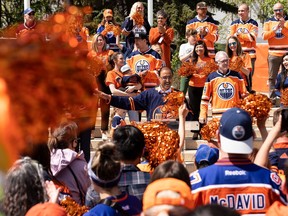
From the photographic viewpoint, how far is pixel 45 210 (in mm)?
3949

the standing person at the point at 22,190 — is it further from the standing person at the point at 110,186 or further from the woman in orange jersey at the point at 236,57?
the woman in orange jersey at the point at 236,57

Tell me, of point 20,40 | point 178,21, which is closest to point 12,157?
point 20,40

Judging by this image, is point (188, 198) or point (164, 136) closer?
point (188, 198)

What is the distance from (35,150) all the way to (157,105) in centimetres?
420

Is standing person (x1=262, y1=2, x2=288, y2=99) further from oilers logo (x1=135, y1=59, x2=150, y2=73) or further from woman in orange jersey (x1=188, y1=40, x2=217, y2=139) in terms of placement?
oilers logo (x1=135, y1=59, x2=150, y2=73)

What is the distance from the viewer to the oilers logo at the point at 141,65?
11535 mm

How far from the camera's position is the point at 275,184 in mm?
4488

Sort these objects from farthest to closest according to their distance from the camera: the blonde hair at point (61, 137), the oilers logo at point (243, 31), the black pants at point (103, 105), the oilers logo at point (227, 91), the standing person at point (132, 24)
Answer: the oilers logo at point (243, 31), the standing person at point (132, 24), the black pants at point (103, 105), the oilers logo at point (227, 91), the blonde hair at point (61, 137)

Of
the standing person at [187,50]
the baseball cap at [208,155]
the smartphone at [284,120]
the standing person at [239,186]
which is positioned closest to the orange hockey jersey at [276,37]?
the standing person at [187,50]

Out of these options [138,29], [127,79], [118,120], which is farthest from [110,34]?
[118,120]

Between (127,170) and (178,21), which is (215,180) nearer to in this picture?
(127,170)

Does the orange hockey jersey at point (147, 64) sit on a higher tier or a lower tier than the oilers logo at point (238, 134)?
lower

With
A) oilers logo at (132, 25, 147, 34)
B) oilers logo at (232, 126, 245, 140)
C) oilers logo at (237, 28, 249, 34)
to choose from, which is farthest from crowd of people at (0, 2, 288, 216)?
oilers logo at (237, 28, 249, 34)

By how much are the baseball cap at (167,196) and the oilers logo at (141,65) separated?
797cm
